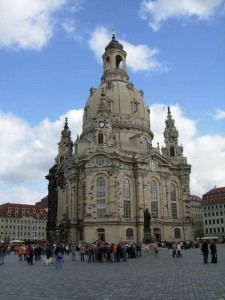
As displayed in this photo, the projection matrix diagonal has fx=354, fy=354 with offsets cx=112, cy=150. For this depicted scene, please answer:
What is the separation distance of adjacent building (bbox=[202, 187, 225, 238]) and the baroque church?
25591 mm

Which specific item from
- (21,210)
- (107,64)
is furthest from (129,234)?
(21,210)

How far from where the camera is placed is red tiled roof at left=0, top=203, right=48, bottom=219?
10969 cm

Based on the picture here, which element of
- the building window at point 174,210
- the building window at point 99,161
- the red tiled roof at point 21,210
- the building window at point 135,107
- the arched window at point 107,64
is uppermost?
the arched window at point 107,64

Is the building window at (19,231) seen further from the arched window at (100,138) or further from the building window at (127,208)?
the building window at (127,208)

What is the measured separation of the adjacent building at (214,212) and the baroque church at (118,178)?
25.6 m

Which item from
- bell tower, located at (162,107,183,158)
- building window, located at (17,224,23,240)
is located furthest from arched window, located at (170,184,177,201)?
building window, located at (17,224,23,240)

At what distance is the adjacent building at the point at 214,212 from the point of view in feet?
327

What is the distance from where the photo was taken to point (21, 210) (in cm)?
11269

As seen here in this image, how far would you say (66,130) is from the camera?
93812mm

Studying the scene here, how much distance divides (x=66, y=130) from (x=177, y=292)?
82.5 metres

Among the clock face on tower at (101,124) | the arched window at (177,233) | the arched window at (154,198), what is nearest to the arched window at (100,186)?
the arched window at (154,198)

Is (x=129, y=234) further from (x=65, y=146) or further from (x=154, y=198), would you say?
(x=65, y=146)

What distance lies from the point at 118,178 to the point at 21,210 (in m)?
54.1

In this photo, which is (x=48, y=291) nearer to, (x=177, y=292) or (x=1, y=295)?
(x=1, y=295)
